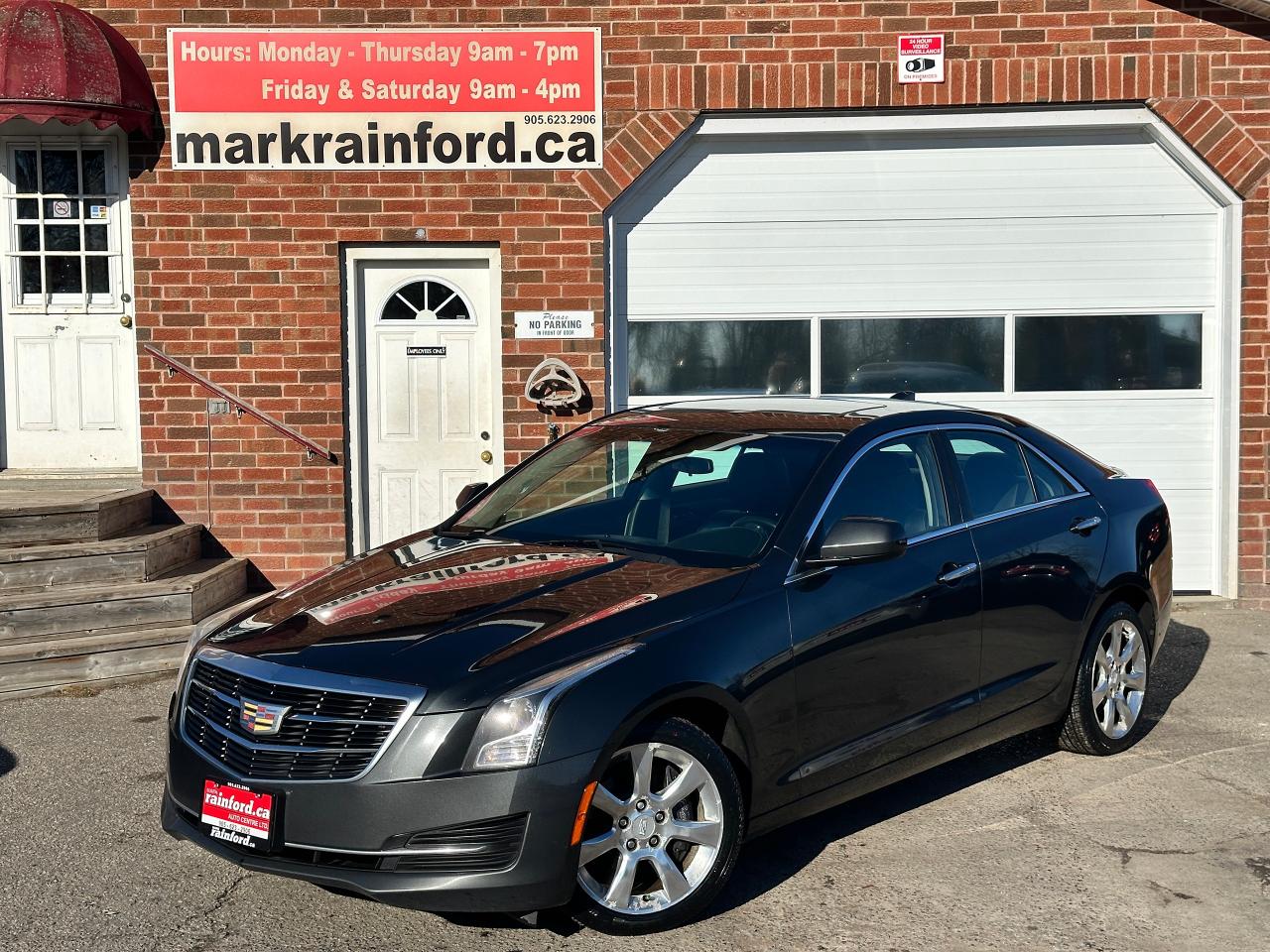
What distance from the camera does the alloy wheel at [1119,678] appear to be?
6098mm

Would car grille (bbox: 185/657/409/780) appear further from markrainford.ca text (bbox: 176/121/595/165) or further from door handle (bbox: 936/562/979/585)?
markrainford.ca text (bbox: 176/121/595/165)

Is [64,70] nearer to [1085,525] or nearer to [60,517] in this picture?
[60,517]

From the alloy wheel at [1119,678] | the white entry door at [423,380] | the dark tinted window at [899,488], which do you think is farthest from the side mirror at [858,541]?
the white entry door at [423,380]

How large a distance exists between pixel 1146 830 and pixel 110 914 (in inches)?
144

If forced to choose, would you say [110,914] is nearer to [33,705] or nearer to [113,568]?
[33,705]

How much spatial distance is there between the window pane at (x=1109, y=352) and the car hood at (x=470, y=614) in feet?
19.4

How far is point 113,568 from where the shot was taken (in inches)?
330

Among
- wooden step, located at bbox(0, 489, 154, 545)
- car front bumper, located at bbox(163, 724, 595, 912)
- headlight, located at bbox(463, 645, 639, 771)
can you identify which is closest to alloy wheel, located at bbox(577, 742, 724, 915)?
car front bumper, located at bbox(163, 724, 595, 912)

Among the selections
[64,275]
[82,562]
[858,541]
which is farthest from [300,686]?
[64,275]

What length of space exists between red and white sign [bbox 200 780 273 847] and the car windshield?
1.54 metres

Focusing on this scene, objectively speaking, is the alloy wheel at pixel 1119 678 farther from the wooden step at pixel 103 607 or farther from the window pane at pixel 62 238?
the window pane at pixel 62 238

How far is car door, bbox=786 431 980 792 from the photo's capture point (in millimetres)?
4688

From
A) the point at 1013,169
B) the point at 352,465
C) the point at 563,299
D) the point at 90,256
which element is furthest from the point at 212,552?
the point at 1013,169

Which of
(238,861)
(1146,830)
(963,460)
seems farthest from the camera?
(963,460)
